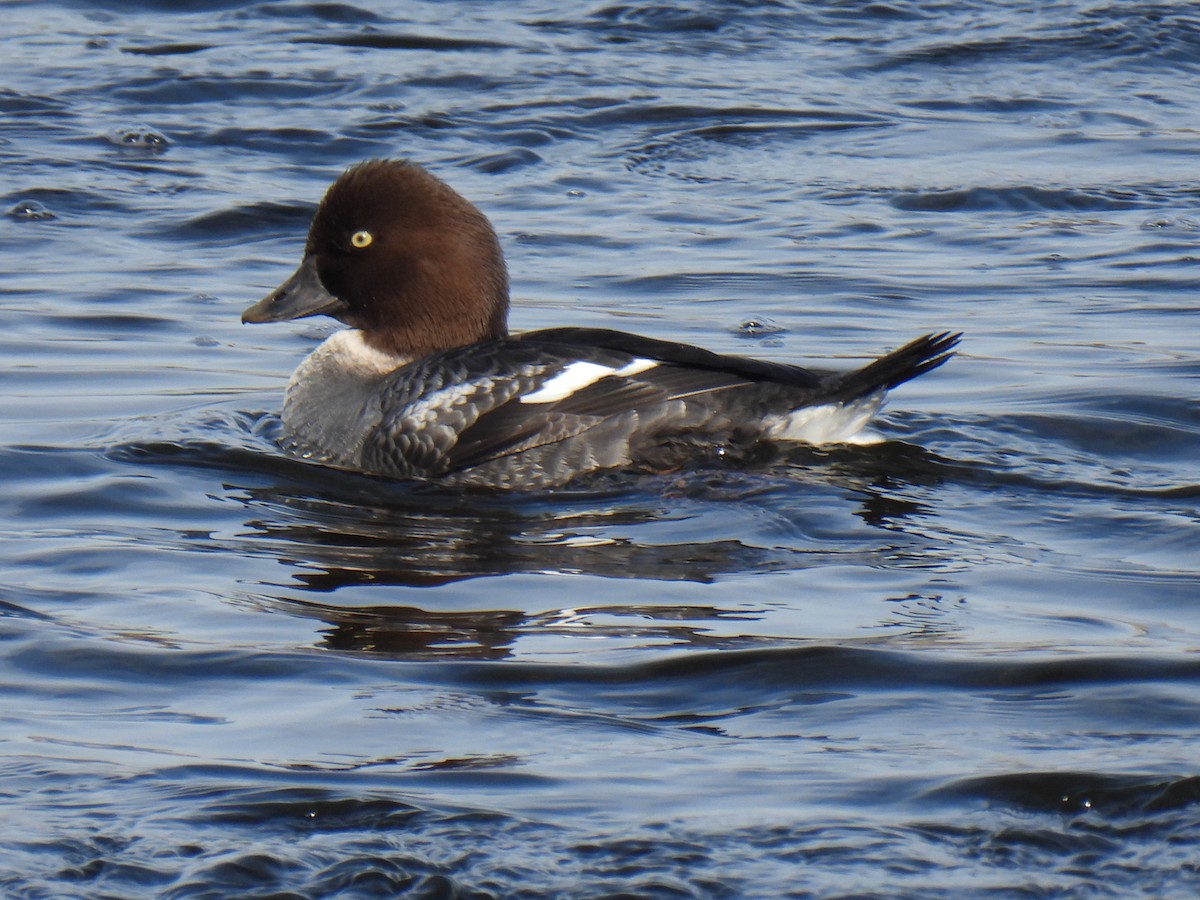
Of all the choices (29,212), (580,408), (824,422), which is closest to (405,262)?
(580,408)

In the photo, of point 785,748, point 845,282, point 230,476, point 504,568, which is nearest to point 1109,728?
point 785,748

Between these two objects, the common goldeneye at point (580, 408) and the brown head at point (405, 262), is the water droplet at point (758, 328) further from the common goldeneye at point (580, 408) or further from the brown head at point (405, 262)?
the common goldeneye at point (580, 408)

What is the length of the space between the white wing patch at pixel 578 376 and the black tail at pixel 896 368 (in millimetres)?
634

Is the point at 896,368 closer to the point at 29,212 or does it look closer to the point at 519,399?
the point at 519,399

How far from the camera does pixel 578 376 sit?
6574mm

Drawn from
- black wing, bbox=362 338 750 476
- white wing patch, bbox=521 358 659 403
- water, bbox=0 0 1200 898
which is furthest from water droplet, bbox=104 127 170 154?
white wing patch, bbox=521 358 659 403

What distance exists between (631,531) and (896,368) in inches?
43.8

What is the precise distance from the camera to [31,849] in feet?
11.2

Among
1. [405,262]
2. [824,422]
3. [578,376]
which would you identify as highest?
[405,262]

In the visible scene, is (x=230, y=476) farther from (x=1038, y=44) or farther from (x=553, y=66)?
(x=1038, y=44)

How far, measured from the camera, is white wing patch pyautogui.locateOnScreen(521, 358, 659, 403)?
21.5ft

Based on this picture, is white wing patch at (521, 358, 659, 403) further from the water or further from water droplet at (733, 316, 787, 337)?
water droplet at (733, 316, 787, 337)

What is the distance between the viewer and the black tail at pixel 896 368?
20.9 ft

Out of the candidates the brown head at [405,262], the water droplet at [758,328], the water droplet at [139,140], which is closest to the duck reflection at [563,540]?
the brown head at [405,262]
